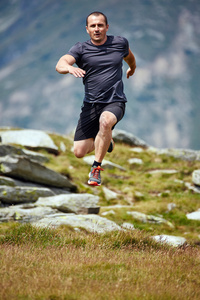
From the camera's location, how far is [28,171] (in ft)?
47.8

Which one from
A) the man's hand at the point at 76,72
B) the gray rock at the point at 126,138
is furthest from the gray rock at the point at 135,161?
the man's hand at the point at 76,72

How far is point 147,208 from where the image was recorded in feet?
50.1

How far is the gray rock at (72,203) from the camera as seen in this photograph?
41.3 feet

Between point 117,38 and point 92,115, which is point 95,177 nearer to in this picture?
point 92,115

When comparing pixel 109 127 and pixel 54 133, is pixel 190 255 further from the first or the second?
pixel 54 133

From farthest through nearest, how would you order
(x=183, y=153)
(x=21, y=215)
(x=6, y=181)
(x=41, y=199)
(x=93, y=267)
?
(x=183, y=153), (x=6, y=181), (x=41, y=199), (x=21, y=215), (x=93, y=267)

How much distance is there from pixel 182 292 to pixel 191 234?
8.39 meters

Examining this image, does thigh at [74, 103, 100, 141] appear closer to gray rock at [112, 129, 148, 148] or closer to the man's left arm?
the man's left arm

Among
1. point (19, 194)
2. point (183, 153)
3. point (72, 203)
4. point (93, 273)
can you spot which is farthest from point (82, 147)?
point (183, 153)

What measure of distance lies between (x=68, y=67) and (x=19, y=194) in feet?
28.9

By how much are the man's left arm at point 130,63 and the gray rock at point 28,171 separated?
8454 mm

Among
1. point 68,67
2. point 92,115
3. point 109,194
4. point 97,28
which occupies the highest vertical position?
point 97,28

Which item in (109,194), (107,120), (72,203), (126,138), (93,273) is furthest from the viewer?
(126,138)

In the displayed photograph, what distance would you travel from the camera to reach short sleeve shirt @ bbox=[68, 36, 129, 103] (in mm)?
5977
